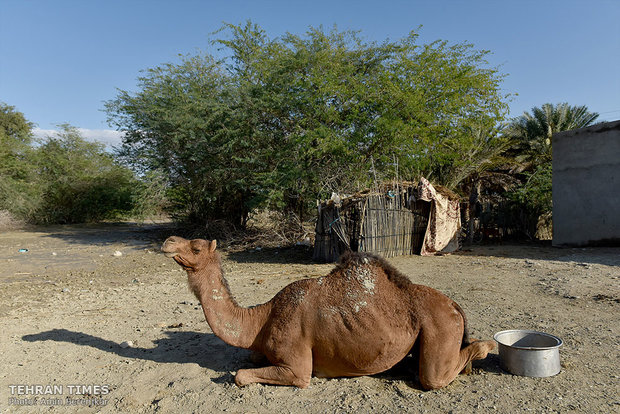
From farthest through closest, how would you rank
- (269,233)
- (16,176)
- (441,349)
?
1. (16,176)
2. (269,233)
3. (441,349)

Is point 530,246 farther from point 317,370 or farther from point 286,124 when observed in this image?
point 317,370

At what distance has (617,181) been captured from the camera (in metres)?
11.7

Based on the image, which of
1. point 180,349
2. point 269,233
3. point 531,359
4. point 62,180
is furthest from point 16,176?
point 531,359

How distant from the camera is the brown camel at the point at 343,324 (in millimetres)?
3293

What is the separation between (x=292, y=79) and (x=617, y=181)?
10.5 m

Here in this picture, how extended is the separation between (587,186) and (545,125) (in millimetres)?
11825

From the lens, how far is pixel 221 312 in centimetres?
348

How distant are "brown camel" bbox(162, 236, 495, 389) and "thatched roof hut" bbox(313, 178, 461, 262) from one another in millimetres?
5851

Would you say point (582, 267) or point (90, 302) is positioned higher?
point (582, 267)

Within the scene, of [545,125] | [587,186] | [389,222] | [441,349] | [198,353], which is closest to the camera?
[441,349]

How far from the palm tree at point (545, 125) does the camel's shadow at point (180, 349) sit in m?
21.3

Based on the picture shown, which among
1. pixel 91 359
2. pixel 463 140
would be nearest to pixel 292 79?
pixel 463 140

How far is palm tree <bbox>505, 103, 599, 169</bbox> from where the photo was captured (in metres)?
22.0

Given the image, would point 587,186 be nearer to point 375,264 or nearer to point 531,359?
point 531,359
